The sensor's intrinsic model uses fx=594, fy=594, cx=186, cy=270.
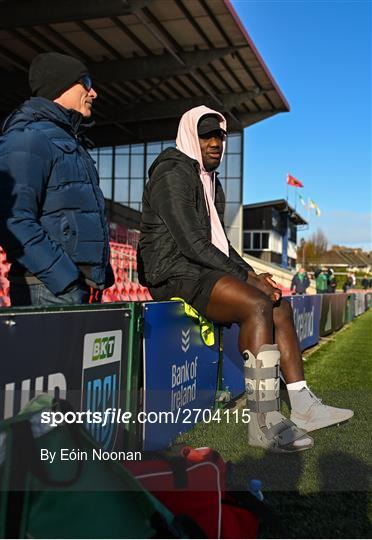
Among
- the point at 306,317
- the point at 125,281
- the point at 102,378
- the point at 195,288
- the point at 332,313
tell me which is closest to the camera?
the point at 102,378

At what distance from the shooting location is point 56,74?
8.87ft

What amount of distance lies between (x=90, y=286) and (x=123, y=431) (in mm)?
652

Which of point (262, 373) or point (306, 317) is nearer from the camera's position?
point (262, 373)

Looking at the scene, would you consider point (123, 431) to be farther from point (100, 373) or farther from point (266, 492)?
point (266, 492)

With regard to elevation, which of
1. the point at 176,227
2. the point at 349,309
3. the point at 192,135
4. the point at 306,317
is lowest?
the point at 349,309

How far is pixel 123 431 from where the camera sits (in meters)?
2.60

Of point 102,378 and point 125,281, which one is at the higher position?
point 125,281

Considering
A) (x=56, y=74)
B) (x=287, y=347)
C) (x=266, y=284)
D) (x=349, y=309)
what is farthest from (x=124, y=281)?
(x=56, y=74)

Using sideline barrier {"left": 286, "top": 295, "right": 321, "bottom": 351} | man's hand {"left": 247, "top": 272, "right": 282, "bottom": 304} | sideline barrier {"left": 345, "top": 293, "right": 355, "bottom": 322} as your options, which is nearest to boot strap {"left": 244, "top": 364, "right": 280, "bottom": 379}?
man's hand {"left": 247, "top": 272, "right": 282, "bottom": 304}

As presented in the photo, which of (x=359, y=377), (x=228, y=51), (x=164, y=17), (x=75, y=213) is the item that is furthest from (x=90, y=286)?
(x=228, y=51)

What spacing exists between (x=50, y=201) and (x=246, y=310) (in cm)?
113

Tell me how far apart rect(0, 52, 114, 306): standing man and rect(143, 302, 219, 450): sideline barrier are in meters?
0.39

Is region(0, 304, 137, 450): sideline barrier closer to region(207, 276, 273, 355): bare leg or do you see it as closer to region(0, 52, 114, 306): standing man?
region(0, 52, 114, 306): standing man

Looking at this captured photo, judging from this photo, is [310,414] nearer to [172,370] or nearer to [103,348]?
[172,370]
